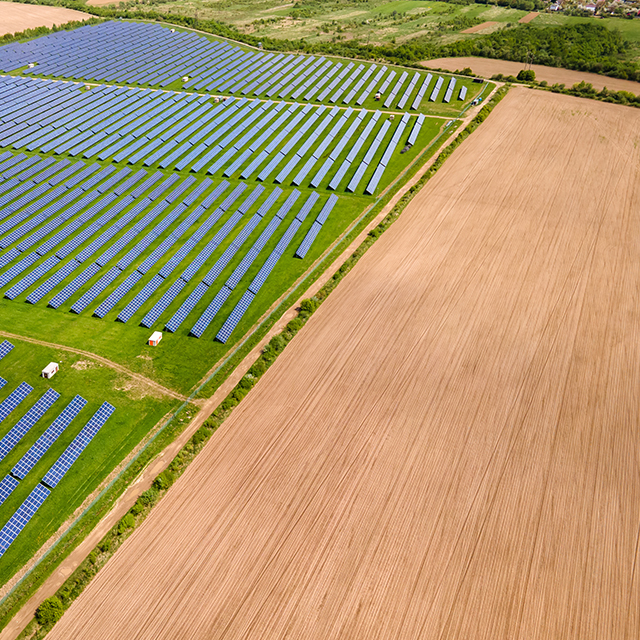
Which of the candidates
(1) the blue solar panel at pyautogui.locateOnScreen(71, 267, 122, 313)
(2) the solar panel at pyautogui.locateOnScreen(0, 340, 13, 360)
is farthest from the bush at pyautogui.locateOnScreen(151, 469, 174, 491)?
(1) the blue solar panel at pyautogui.locateOnScreen(71, 267, 122, 313)

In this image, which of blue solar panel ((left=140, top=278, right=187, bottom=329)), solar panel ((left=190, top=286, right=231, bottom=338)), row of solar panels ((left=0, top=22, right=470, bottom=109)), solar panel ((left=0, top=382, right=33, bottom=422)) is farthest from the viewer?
row of solar panels ((left=0, top=22, right=470, bottom=109))

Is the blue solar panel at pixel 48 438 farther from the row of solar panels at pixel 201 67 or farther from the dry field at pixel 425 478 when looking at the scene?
the row of solar panels at pixel 201 67

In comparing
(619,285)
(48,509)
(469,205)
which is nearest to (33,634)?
(48,509)

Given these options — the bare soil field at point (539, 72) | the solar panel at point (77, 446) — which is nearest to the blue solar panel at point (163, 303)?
the solar panel at point (77, 446)

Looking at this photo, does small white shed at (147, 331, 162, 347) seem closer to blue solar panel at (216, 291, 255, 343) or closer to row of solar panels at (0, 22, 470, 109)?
blue solar panel at (216, 291, 255, 343)

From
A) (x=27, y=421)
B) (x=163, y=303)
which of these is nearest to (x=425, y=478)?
Answer: (x=163, y=303)
